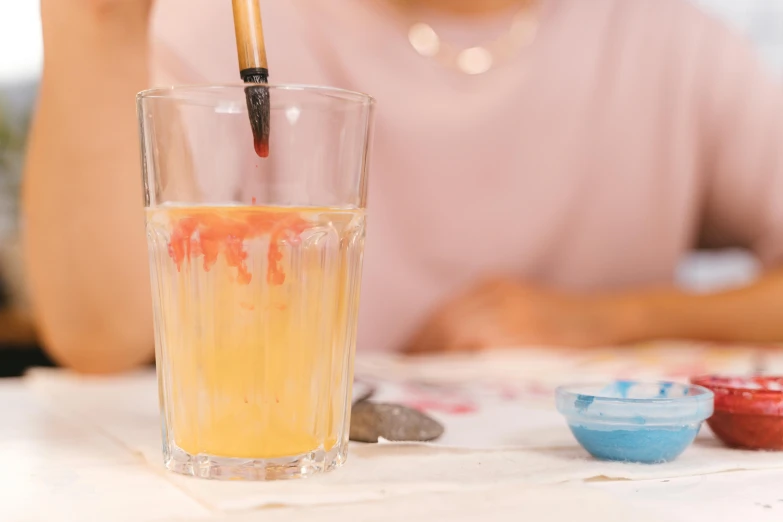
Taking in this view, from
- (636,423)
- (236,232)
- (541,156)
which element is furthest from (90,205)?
(541,156)

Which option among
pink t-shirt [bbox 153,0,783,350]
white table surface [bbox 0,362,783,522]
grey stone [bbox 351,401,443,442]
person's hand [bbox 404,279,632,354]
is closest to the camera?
white table surface [bbox 0,362,783,522]

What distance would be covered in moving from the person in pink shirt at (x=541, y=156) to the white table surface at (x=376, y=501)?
2.02 ft

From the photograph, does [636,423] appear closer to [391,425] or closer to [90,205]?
[391,425]

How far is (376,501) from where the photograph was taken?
1.12 ft

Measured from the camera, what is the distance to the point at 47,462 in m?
0.41

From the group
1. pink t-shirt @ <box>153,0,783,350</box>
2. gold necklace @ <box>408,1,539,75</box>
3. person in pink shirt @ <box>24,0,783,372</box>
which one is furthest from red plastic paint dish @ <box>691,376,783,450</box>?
gold necklace @ <box>408,1,539,75</box>

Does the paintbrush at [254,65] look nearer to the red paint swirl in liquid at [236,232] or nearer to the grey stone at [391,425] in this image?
the red paint swirl in liquid at [236,232]

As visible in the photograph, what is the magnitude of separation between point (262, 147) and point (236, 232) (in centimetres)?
4

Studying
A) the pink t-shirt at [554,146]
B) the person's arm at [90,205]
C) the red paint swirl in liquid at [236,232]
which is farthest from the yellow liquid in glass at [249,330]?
the pink t-shirt at [554,146]

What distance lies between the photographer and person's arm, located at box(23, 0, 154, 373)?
0.77 m

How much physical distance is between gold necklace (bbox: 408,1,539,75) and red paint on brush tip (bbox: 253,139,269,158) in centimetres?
99

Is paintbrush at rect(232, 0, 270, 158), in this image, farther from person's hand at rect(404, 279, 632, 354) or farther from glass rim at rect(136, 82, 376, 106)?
person's hand at rect(404, 279, 632, 354)

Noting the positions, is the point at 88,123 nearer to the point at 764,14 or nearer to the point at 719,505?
the point at 719,505

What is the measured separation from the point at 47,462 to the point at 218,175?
175mm
